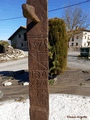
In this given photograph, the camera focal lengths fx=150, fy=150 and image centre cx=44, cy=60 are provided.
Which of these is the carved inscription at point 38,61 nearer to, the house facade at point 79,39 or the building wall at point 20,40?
the building wall at point 20,40

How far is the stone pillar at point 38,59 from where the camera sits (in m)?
2.18

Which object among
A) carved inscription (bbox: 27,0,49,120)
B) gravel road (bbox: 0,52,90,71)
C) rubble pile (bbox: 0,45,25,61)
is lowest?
gravel road (bbox: 0,52,90,71)

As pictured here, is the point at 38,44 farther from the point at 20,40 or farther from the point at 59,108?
the point at 20,40

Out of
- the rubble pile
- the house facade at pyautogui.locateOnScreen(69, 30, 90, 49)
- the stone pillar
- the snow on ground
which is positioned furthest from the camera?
the house facade at pyautogui.locateOnScreen(69, 30, 90, 49)

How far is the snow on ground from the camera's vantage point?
4.19 m

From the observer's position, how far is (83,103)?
196 inches

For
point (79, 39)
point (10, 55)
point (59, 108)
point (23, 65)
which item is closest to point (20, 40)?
point (10, 55)

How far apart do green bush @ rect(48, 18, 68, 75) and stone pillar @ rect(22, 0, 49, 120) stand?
4758 millimetres

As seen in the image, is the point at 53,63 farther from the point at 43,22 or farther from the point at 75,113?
the point at 43,22

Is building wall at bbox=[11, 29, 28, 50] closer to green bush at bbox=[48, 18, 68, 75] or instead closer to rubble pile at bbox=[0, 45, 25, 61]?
rubble pile at bbox=[0, 45, 25, 61]

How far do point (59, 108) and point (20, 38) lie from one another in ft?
107

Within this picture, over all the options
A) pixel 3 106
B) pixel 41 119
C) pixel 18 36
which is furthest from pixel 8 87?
pixel 18 36

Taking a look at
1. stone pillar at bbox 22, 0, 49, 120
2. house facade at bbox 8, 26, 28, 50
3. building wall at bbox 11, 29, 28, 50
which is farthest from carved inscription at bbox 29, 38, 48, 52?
building wall at bbox 11, 29, 28, 50

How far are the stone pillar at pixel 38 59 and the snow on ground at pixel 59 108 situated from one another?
1.88 metres
